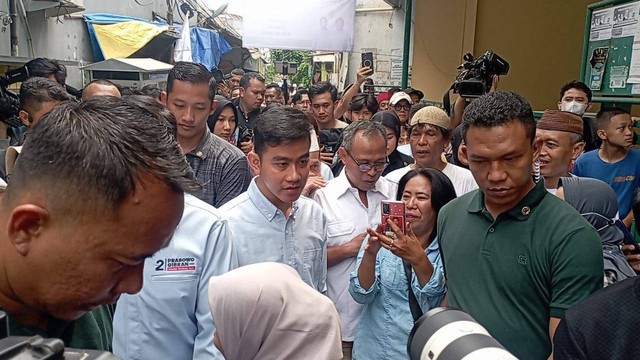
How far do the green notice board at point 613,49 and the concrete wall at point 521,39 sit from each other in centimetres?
266

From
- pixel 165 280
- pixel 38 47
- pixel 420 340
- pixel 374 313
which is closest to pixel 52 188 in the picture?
pixel 420 340

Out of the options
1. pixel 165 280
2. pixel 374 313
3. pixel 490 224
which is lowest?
pixel 374 313

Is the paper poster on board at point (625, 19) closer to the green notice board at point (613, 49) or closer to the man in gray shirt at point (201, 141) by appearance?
the green notice board at point (613, 49)

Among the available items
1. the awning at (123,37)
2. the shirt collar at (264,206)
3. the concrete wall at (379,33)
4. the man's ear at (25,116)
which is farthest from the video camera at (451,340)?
the concrete wall at (379,33)

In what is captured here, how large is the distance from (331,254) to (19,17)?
6.73 metres

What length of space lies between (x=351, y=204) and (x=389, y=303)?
26.0 inches

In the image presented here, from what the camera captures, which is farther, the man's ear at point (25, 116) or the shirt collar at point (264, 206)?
the man's ear at point (25, 116)

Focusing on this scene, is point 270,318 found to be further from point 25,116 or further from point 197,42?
point 197,42

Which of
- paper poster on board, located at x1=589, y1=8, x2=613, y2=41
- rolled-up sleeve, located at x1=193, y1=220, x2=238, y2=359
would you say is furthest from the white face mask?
rolled-up sleeve, located at x1=193, y1=220, x2=238, y2=359

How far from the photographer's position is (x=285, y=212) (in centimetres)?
239

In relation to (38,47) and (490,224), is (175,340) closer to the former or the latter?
(490,224)

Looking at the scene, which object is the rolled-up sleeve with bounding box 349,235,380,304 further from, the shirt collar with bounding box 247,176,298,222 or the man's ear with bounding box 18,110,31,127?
the man's ear with bounding box 18,110,31,127

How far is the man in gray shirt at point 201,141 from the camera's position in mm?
2893

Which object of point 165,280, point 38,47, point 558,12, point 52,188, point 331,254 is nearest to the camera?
point 52,188
